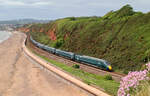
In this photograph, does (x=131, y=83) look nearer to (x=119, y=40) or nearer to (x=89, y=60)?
(x=89, y=60)

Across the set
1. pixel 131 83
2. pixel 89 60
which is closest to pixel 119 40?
pixel 89 60

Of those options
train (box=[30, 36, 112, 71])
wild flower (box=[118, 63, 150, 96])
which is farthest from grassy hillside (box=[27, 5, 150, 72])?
wild flower (box=[118, 63, 150, 96])

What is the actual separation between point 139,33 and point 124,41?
3.44m

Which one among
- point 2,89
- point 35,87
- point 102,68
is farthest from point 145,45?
point 2,89

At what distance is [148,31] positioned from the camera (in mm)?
36219

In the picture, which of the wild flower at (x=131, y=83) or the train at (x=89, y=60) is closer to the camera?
the wild flower at (x=131, y=83)

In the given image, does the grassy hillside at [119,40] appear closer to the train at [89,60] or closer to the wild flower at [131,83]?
the train at [89,60]

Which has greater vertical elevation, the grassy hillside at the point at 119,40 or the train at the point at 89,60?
the grassy hillside at the point at 119,40

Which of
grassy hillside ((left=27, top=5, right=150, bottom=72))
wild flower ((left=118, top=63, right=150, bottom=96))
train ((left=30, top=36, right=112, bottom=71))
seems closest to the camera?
wild flower ((left=118, top=63, right=150, bottom=96))

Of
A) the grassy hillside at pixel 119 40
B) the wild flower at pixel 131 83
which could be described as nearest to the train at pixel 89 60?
the grassy hillside at pixel 119 40

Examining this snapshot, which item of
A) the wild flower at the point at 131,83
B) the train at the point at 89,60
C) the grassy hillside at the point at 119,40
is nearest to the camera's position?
the wild flower at the point at 131,83

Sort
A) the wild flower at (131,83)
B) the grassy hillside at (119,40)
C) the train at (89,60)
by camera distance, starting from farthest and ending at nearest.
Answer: the grassy hillside at (119,40)
the train at (89,60)
the wild flower at (131,83)

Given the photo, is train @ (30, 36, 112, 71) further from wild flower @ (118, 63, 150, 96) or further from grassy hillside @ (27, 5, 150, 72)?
wild flower @ (118, 63, 150, 96)

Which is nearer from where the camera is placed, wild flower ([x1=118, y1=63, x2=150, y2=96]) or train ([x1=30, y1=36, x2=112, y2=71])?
wild flower ([x1=118, y1=63, x2=150, y2=96])
